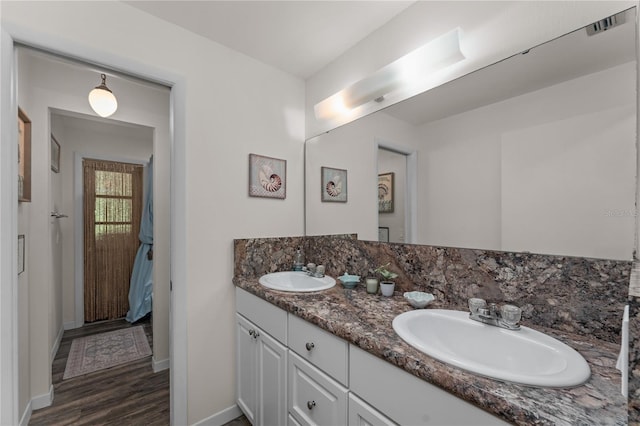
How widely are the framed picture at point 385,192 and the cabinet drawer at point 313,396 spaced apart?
0.90 metres

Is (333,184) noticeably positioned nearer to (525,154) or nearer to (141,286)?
(525,154)

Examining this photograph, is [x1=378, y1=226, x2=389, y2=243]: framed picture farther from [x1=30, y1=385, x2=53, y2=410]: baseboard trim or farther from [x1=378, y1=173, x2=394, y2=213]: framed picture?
[x1=30, y1=385, x2=53, y2=410]: baseboard trim

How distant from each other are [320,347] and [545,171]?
42.2 inches

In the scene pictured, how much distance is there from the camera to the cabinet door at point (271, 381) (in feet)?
4.33

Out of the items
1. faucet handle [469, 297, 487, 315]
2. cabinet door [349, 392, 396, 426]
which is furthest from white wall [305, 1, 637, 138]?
cabinet door [349, 392, 396, 426]

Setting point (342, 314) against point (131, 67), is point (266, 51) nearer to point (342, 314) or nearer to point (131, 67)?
point (131, 67)

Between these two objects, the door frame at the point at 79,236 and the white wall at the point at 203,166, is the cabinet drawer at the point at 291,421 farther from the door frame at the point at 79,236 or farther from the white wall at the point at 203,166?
the door frame at the point at 79,236

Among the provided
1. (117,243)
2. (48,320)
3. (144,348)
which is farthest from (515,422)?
(117,243)

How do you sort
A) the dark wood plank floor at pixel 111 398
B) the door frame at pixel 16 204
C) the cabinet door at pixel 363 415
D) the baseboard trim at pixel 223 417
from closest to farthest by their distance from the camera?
1. the cabinet door at pixel 363 415
2. the door frame at pixel 16 204
3. the baseboard trim at pixel 223 417
4. the dark wood plank floor at pixel 111 398

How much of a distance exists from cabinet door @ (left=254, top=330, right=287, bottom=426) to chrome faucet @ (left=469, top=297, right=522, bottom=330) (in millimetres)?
840

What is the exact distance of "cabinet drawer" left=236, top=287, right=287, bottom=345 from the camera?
4.39ft

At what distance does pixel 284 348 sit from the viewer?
A: 1315 mm

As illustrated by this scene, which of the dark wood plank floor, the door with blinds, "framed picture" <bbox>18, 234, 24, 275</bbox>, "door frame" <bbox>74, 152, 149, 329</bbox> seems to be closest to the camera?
"framed picture" <bbox>18, 234, 24, 275</bbox>

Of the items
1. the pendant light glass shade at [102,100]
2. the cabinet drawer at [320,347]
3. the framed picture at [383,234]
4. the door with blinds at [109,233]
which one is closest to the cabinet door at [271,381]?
the cabinet drawer at [320,347]
